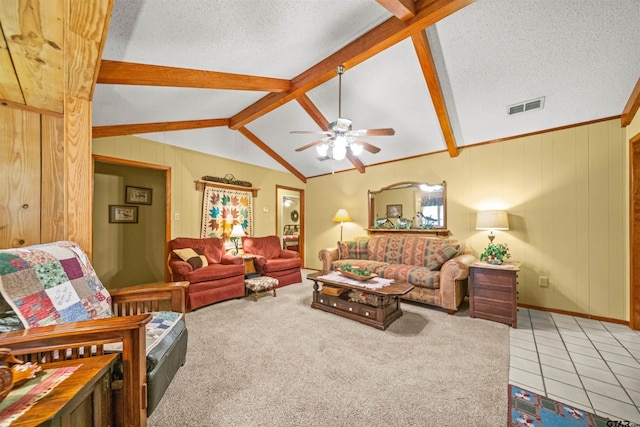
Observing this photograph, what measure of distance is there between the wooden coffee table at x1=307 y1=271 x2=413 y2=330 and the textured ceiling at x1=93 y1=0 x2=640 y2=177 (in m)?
2.42

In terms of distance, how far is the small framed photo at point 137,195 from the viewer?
449cm

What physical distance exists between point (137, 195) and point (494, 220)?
19.3ft

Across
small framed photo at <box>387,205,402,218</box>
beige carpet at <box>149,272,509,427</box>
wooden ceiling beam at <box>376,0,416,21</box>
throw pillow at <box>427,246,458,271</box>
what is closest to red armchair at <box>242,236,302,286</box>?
beige carpet at <box>149,272,509,427</box>

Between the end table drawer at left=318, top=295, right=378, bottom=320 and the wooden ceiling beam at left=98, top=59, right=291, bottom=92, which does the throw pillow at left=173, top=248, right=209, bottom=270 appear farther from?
the wooden ceiling beam at left=98, top=59, right=291, bottom=92

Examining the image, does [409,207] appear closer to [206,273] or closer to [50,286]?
[206,273]

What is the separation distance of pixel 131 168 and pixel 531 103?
6201 millimetres

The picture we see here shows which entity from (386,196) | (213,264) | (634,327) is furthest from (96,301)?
(634,327)

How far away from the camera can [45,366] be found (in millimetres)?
950

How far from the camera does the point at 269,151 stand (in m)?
5.20

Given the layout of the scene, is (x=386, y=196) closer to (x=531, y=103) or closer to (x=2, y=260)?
(x=531, y=103)

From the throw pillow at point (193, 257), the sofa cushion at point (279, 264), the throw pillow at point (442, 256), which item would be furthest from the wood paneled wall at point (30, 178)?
the throw pillow at point (442, 256)

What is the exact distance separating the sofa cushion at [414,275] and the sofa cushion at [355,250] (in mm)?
848

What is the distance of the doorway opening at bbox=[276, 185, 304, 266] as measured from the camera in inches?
236

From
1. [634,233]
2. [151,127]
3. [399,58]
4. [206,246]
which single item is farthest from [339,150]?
[634,233]
